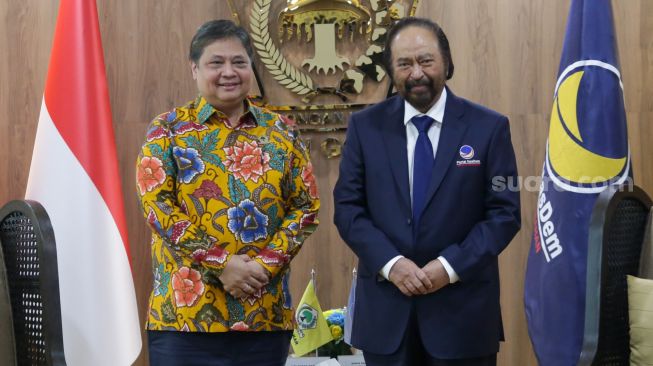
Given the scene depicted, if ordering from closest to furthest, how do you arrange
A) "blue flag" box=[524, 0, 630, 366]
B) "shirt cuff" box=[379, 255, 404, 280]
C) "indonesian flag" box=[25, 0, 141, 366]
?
"shirt cuff" box=[379, 255, 404, 280] → "blue flag" box=[524, 0, 630, 366] → "indonesian flag" box=[25, 0, 141, 366]

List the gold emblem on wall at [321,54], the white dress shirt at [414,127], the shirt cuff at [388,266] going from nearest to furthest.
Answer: the shirt cuff at [388,266] < the white dress shirt at [414,127] < the gold emblem on wall at [321,54]

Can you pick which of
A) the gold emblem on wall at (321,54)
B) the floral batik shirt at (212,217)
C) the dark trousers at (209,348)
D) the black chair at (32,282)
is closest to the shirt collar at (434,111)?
the floral batik shirt at (212,217)

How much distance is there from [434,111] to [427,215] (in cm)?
32

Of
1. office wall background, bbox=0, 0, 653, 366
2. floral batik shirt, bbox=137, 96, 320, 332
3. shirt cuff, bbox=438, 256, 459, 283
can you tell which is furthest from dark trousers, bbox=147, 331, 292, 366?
office wall background, bbox=0, 0, 653, 366

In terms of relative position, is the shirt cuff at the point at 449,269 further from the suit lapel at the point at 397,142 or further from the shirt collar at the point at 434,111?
the shirt collar at the point at 434,111

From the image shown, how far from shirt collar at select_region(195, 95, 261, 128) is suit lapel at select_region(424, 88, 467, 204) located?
0.54 m

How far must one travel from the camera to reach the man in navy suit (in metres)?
2.11

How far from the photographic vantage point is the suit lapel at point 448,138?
7.07ft

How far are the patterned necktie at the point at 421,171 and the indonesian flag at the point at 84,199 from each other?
4.58 ft

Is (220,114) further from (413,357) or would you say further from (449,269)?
(413,357)

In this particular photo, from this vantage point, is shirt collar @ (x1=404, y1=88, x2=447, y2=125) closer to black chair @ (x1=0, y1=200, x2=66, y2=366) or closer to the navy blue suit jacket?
the navy blue suit jacket

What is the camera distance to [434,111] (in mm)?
2250

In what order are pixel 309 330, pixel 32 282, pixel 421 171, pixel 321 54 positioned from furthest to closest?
1. pixel 321 54
2. pixel 309 330
3. pixel 421 171
4. pixel 32 282

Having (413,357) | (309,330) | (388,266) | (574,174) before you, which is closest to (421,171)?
(388,266)
